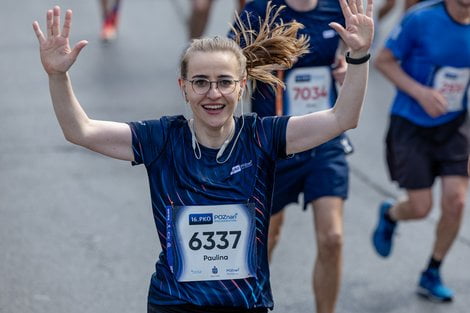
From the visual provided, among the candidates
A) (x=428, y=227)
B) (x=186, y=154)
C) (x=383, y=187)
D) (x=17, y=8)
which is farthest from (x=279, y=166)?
(x=17, y=8)

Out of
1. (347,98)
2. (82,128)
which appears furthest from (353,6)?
(82,128)

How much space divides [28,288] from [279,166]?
1713 millimetres

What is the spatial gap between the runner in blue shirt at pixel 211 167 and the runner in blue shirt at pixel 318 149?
61.6 inches

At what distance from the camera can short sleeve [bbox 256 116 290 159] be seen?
4301 millimetres

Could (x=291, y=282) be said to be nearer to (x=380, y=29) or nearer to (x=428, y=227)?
(x=428, y=227)

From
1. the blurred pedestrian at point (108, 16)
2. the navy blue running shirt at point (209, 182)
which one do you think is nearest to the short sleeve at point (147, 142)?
the navy blue running shirt at point (209, 182)

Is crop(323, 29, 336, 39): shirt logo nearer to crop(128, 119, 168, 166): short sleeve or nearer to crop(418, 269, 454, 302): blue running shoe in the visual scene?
crop(418, 269, 454, 302): blue running shoe

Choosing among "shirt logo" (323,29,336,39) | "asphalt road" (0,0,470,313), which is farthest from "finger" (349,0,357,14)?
"asphalt road" (0,0,470,313)

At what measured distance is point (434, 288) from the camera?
22.2ft

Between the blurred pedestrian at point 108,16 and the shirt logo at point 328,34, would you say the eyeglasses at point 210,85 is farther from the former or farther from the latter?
the blurred pedestrian at point 108,16

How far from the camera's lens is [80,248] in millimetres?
7426

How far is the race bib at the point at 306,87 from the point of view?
6.06m

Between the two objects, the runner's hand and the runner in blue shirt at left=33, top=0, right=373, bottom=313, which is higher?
the runner's hand

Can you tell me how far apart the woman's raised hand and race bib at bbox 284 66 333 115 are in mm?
2190
